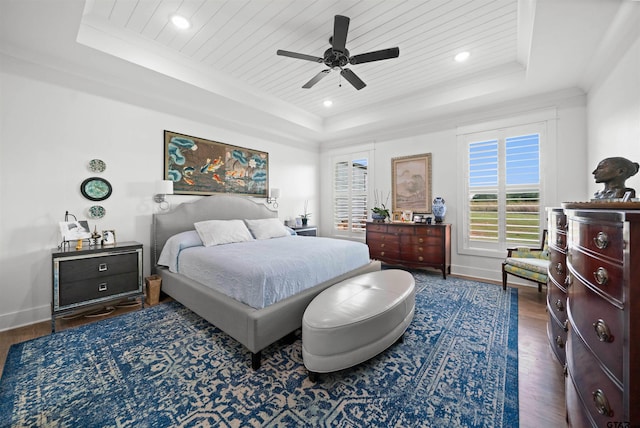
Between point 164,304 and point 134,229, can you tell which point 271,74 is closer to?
point 134,229

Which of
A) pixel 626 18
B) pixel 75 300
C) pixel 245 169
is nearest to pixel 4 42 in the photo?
pixel 75 300

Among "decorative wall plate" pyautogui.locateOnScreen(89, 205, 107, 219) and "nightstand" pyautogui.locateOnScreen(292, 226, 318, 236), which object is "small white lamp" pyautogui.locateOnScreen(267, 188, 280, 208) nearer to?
"nightstand" pyautogui.locateOnScreen(292, 226, 318, 236)

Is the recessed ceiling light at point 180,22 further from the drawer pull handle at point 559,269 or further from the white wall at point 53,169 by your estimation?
the drawer pull handle at point 559,269

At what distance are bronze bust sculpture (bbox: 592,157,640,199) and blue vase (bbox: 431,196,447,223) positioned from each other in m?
2.57

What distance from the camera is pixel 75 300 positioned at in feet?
8.38

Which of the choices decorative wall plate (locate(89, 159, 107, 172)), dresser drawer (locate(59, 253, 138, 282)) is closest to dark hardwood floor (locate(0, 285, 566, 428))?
dresser drawer (locate(59, 253, 138, 282))

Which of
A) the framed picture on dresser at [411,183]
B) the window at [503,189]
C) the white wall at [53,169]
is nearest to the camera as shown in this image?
the white wall at [53,169]

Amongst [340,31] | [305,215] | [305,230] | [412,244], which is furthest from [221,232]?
[412,244]

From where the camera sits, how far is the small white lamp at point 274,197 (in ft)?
16.1

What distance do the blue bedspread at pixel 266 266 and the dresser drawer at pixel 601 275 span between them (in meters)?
1.86

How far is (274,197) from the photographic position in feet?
16.5

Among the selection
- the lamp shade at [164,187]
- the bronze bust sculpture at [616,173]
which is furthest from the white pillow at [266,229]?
the bronze bust sculpture at [616,173]

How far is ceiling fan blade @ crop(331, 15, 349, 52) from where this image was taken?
6.98 ft

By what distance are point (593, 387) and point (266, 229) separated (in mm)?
3656
